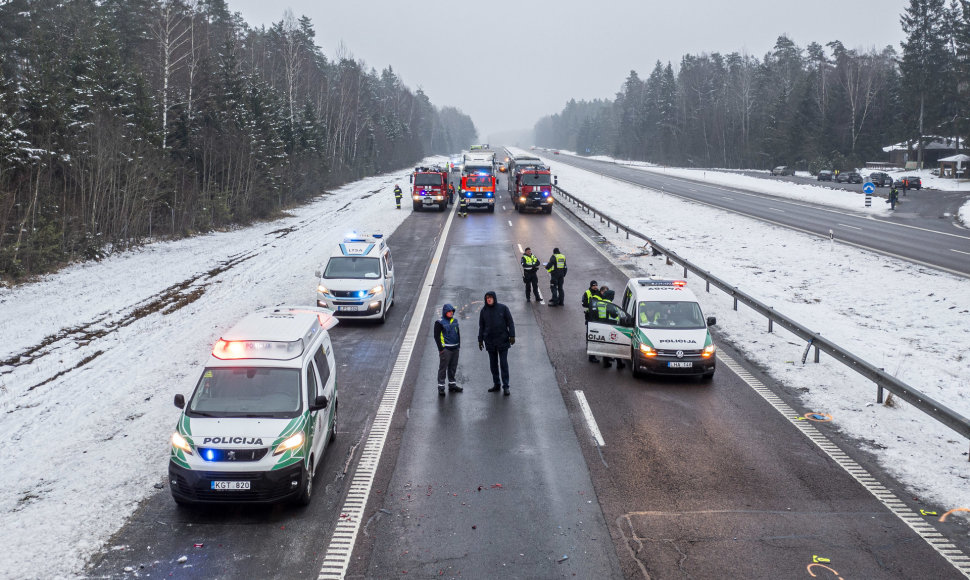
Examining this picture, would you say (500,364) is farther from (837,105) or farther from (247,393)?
(837,105)

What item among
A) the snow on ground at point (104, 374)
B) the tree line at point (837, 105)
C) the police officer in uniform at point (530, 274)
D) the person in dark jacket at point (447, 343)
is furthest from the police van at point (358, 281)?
the tree line at point (837, 105)

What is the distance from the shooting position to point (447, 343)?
12.7 m

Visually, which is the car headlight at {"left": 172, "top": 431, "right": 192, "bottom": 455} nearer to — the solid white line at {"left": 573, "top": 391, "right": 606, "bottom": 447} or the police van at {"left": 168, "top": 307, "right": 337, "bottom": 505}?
the police van at {"left": 168, "top": 307, "right": 337, "bottom": 505}

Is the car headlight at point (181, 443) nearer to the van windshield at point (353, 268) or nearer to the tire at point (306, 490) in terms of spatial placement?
the tire at point (306, 490)

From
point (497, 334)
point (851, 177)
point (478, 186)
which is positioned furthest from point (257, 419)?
point (851, 177)

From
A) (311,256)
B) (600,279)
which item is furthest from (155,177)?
(600,279)

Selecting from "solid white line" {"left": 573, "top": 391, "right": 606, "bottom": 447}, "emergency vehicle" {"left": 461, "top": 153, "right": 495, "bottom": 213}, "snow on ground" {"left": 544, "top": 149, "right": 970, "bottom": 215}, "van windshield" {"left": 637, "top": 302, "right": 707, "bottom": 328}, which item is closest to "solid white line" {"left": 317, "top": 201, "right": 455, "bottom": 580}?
"solid white line" {"left": 573, "top": 391, "right": 606, "bottom": 447}

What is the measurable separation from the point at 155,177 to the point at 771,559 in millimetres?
33068

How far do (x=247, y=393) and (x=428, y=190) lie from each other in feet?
127

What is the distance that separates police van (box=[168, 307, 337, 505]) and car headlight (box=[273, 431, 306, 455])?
0.01 m

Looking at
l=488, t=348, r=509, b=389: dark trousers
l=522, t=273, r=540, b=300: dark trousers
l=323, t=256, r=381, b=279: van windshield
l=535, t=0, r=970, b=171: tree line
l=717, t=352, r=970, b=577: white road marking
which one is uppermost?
l=535, t=0, r=970, b=171: tree line

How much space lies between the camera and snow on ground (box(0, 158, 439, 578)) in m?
8.44

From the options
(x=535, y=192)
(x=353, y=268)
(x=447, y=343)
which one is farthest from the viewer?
(x=535, y=192)

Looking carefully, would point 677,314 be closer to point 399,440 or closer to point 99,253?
point 399,440
